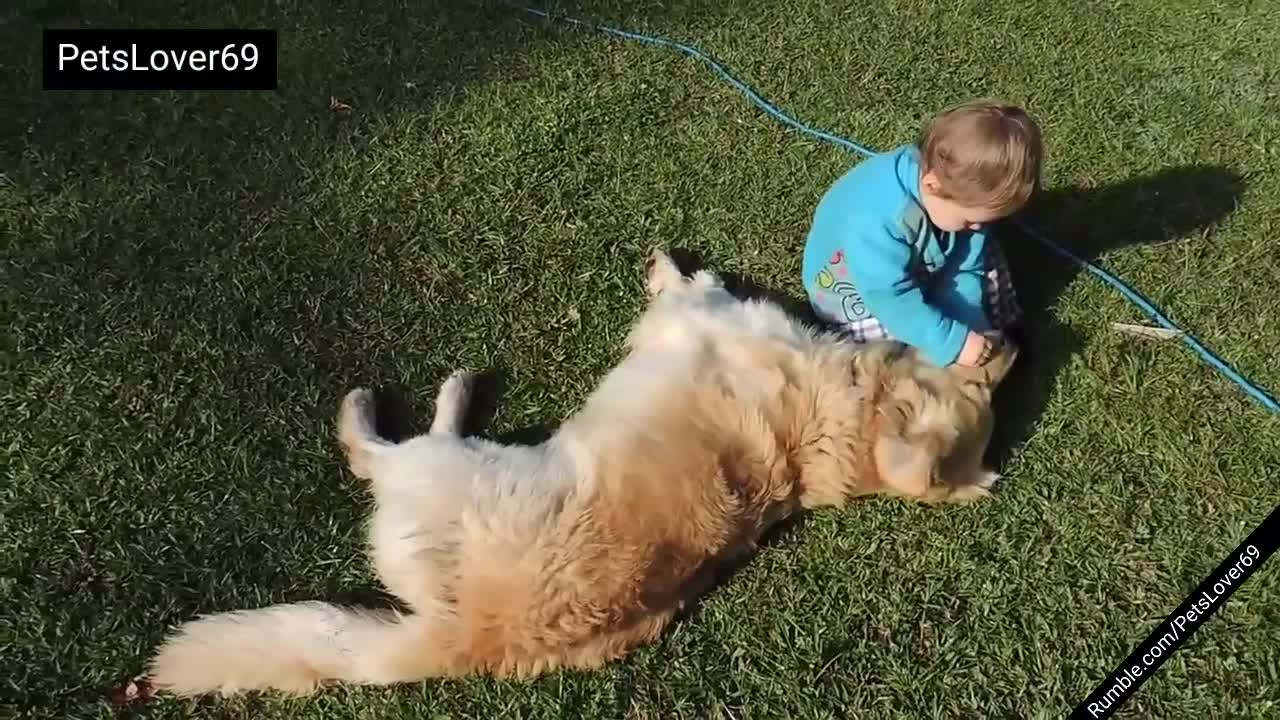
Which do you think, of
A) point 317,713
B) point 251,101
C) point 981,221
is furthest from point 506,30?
point 317,713

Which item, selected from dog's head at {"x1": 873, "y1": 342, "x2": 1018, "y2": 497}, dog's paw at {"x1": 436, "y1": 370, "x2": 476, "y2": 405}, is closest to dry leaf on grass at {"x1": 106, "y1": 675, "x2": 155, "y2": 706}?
dog's paw at {"x1": 436, "y1": 370, "x2": 476, "y2": 405}

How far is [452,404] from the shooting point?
327 centimetres

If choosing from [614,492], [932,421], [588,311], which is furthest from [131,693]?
[932,421]

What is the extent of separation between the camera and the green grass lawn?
3021 millimetres

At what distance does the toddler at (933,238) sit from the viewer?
2854 millimetres

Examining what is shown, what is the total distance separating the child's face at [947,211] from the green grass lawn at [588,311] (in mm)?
774

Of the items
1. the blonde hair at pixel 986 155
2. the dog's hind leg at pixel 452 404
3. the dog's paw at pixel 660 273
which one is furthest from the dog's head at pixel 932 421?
the dog's hind leg at pixel 452 404

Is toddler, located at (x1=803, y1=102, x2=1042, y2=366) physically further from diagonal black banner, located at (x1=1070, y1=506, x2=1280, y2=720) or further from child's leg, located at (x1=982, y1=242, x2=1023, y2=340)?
diagonal black banner, located at (x1=1070, y1=506, x2=1280, y2=720)

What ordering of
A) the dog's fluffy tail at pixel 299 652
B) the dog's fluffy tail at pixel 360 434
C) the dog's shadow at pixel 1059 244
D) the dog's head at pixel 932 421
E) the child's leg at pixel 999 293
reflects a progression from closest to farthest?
the dog's fluffy tail at pixel 299 652 < the dog's head at pixel 932 421 < the dog's fluffy tail at pixel 360 434 < the child's leg at pixel 999 293 < the dog's shadow at pixel 1059 244

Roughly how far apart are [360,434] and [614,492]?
37.9 inches

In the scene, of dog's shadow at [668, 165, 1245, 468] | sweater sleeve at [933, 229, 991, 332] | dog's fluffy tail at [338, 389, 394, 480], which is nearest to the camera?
dog's fluffy tail at [338, 389, 394, 480]

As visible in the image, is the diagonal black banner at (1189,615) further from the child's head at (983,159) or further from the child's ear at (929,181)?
the child's ear at (929,181)

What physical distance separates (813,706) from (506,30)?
309 centimetres

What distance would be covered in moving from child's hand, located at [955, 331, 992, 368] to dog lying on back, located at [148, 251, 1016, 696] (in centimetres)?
4
